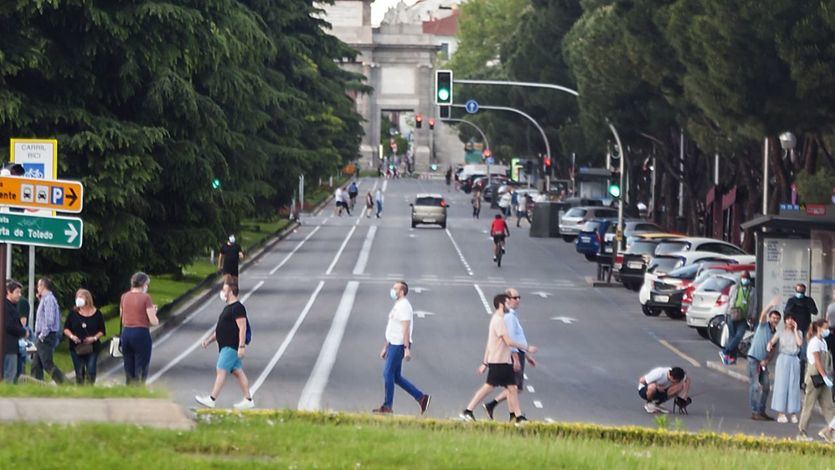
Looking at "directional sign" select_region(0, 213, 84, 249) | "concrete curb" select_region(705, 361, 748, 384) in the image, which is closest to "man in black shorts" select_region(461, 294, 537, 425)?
"directional sign" select_region(0, 213, 84, 249)

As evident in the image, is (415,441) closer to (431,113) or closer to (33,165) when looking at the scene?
(33,165)

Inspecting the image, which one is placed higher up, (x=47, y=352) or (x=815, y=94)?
(x=815, y=94)

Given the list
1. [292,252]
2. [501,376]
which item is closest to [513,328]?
[501,376]

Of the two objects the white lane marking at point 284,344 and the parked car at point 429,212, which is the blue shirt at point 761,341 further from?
the parked car at point 429,212

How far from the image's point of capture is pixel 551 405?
1018 inches

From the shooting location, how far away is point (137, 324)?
76.4 feet

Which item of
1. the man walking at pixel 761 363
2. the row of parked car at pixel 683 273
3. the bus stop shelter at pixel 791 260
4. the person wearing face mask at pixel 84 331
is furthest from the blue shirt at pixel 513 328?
the row of parked car at pixel 683 273

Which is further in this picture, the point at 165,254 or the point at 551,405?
the point at 165,254

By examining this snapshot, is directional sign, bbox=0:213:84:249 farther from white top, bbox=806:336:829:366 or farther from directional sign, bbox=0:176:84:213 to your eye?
white top, bbox=806:336:829:366

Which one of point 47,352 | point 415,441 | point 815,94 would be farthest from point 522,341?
point 815,94

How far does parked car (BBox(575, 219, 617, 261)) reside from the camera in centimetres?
6310

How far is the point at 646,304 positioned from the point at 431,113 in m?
143

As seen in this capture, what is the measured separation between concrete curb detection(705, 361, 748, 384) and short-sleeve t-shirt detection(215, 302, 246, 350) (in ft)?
37.9

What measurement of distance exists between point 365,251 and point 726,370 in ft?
119
